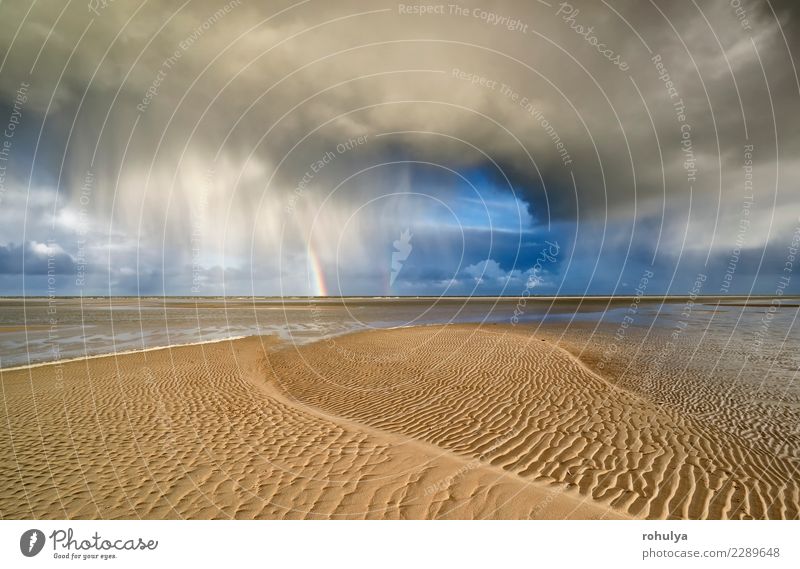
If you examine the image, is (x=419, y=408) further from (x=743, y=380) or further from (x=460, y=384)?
(x=743, y=380)

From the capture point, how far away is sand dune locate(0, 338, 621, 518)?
589 cm

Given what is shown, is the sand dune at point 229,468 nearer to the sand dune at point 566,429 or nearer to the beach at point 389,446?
the beach at point 389,446

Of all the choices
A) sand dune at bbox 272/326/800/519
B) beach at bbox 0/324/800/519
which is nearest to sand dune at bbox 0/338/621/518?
beach at bbox 0/324/800/519

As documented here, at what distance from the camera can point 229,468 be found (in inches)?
286

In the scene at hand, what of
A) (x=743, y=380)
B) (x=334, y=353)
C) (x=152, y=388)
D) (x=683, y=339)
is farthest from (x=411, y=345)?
(x=683, y=339)

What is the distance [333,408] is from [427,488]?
21.0 ft

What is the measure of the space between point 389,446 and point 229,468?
3581mm

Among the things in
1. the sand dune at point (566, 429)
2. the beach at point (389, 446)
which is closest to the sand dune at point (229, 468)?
the beach at point (389, 446)

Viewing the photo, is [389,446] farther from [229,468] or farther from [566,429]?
[566,429]

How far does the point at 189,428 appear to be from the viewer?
32.1ft

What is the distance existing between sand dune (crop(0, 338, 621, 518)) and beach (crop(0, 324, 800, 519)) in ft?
0.13

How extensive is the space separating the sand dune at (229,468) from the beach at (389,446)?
1.5 inches

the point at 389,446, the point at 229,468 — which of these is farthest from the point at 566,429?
the point at 229,468

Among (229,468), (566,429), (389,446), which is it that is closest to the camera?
(229,468)
